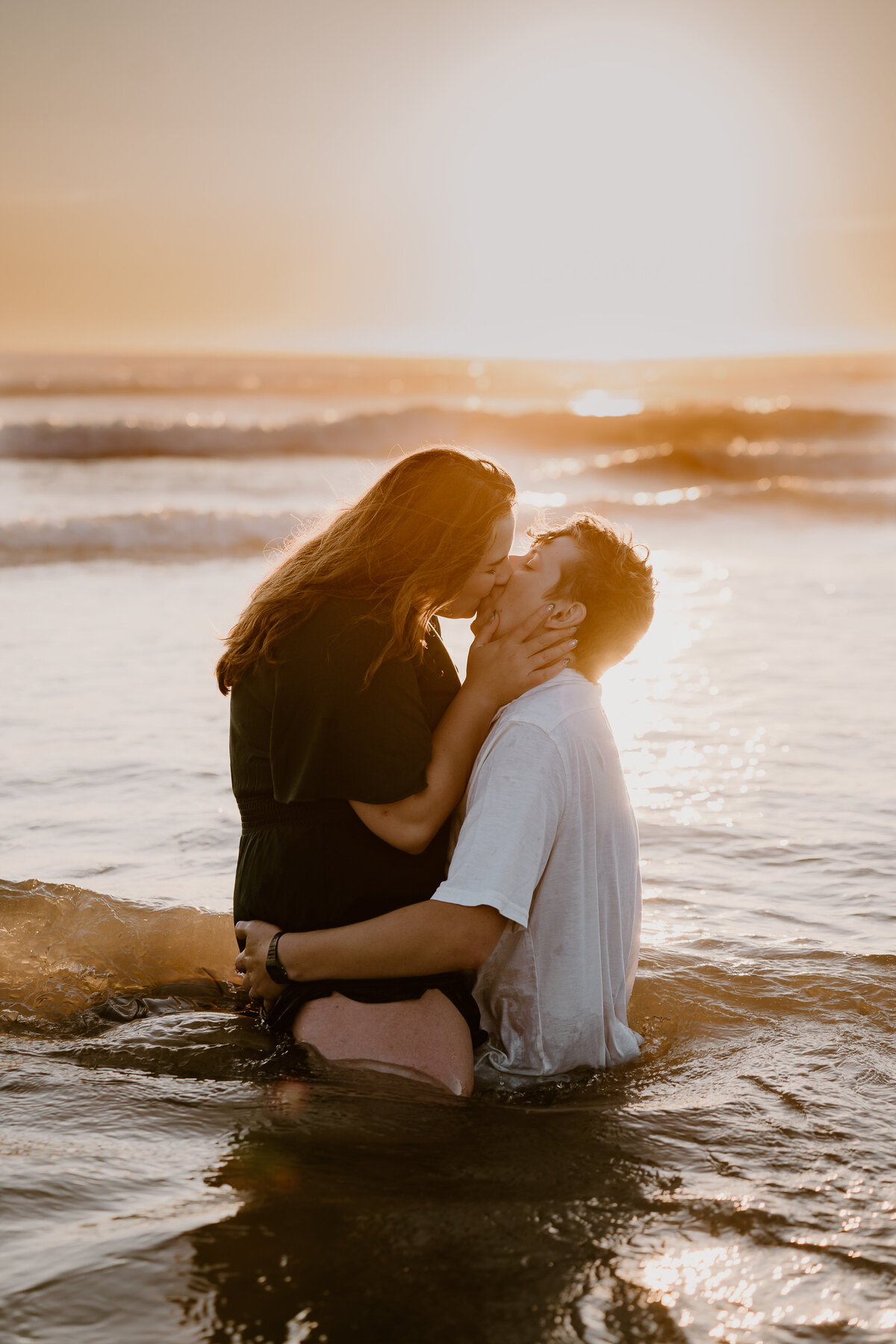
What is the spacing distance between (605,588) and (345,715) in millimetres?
720

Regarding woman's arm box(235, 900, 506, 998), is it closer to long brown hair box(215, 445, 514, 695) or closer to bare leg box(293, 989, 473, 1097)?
bare leg box(293, 989, 473, 1097)

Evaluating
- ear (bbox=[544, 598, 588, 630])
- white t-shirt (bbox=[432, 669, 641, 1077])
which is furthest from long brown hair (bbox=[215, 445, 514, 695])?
white t-shirt (bbox=[432, 669, 641, 1077])

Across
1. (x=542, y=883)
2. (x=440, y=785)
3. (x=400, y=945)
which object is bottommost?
(x=400, y=945)

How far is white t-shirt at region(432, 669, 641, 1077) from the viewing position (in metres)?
2.99

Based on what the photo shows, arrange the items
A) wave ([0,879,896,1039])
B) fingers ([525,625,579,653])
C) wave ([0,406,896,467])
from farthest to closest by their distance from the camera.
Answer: wave ([0,406,896,467]) < wave ([0,879,896,1039]) < fingers ([525,625,579,653])

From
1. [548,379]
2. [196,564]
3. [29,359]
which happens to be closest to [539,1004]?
[196,564]

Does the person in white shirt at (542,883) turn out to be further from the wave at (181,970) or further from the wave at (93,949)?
the wave at (93,949)

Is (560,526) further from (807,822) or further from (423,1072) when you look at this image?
(807,822)

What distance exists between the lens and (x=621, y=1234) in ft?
8.63

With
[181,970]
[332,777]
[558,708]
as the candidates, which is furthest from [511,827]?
[181,970]

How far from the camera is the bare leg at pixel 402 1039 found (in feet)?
10.5

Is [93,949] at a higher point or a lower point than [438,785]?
lower

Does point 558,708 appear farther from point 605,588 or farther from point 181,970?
point 181,970

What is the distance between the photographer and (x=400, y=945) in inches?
121
